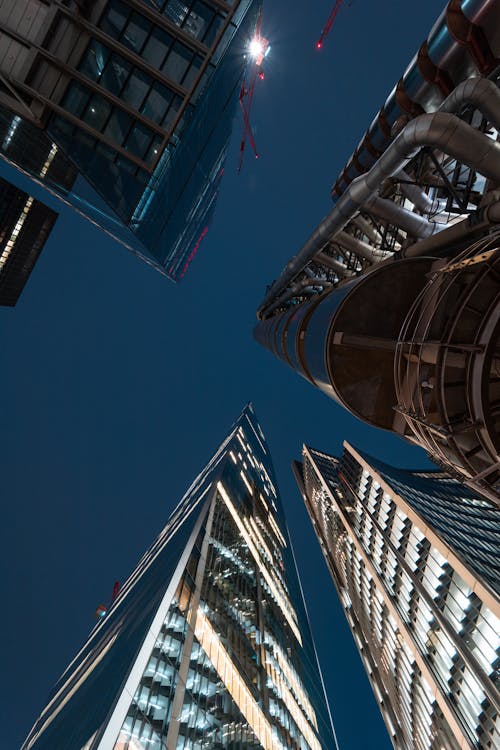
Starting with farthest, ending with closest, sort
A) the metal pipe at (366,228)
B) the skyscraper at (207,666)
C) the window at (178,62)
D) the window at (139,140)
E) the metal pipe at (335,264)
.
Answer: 1. the metal pipe at (335,264)
2. the metal pipe at (366,228)
3. the window at (139,140)
4. the window at (178,62)
5. the skyscraper at (207,666)

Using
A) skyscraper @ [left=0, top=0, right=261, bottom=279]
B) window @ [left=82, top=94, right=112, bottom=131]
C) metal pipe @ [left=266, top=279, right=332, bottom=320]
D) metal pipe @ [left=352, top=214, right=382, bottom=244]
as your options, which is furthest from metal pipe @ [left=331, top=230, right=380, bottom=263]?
window @ [left=82, top=94, right=112, bottom=131]

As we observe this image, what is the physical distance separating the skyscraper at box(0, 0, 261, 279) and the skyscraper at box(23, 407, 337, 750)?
2728cm

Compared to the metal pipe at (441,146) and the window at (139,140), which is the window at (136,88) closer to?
the window at (139,140)

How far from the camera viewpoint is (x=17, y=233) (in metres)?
82.6

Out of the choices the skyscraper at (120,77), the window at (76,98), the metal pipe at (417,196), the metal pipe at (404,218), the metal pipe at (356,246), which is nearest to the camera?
the metal pipe at (404,218)

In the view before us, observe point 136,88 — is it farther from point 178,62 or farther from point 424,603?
point 424,603

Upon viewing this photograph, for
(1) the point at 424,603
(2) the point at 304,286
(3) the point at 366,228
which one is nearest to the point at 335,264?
(2) the point at 304,286

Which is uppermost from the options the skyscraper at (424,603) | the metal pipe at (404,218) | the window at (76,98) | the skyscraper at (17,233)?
the skyscraper at (17,233)

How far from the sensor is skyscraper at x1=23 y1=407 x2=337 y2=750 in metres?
15.6

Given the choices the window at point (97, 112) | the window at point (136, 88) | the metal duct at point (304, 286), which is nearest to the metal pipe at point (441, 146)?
the window at point (136, 88)

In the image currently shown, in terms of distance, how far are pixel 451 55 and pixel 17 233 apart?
101 m

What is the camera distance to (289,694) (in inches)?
1291

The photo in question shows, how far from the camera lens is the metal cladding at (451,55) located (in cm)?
1016

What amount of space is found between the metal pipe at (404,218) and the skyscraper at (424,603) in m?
15.0
